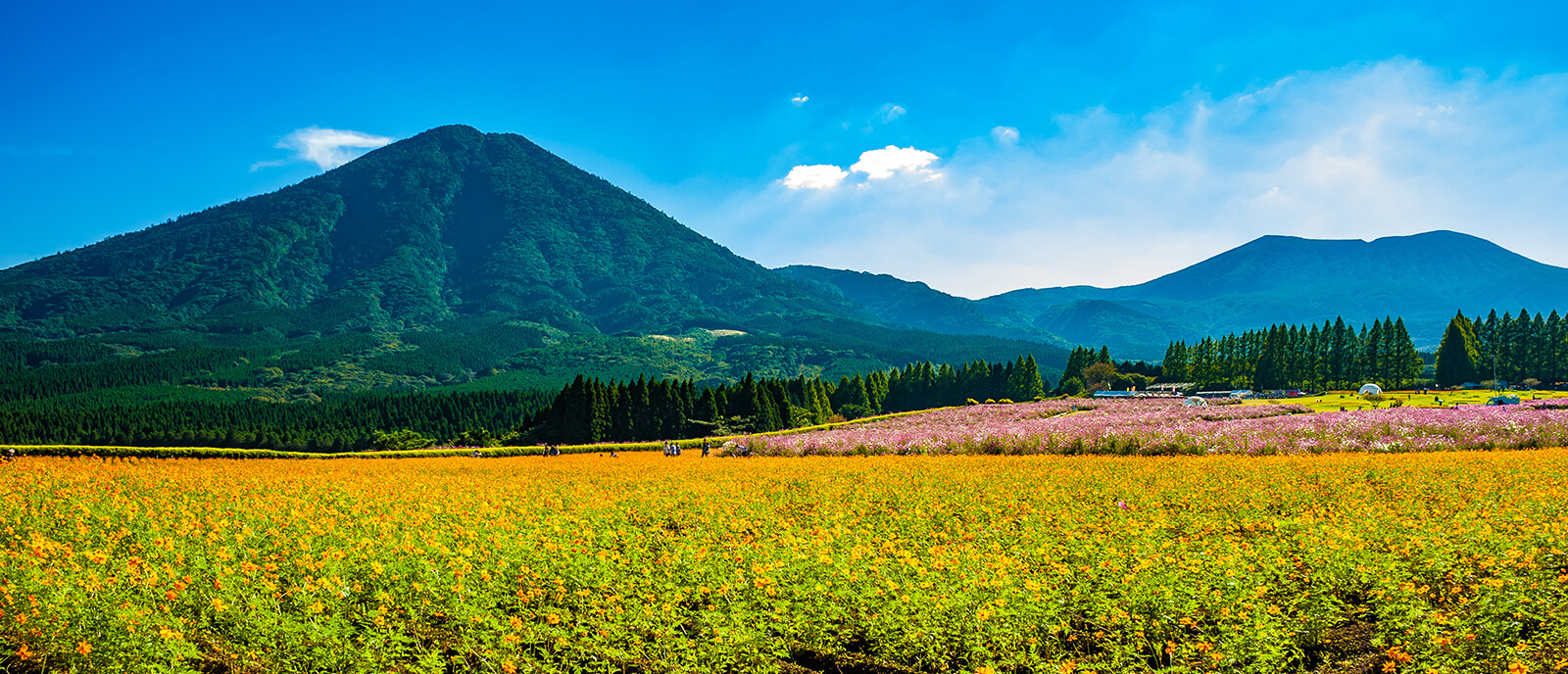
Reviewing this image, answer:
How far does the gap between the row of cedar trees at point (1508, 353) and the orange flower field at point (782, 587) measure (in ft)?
280

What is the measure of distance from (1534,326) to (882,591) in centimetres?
10774

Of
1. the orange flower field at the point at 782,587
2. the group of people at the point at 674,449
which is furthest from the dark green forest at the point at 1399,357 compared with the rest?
the orange flower field at the point at 782,587

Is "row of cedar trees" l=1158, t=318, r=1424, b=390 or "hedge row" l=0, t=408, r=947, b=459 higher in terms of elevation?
"row of cedar trees" l=1158, t=318, r=1424, b=390

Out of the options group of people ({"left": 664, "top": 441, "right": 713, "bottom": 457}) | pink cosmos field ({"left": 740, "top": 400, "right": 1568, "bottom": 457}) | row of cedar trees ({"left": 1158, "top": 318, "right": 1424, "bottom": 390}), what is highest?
row of cedar trees ({"left": 1158, "top": 318, "right": 1424, "bottom": 390})

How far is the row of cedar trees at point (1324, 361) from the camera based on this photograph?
8000 cm

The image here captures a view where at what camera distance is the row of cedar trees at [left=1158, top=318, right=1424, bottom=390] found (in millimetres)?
80000

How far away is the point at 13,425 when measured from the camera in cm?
9844

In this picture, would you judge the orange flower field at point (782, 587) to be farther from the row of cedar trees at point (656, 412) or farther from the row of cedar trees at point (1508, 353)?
the row of cedar trees at point (1508, 353)

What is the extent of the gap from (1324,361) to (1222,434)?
7010 centimetres

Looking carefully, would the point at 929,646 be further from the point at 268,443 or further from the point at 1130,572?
the point at 268,443

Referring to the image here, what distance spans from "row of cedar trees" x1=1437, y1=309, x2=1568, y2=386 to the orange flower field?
8526cm

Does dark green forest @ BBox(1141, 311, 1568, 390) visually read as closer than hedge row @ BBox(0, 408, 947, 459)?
No

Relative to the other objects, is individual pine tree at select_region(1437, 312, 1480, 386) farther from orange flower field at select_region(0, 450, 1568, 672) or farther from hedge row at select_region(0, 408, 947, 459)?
orange flower field at select_region(0, 450, 1568, 672)

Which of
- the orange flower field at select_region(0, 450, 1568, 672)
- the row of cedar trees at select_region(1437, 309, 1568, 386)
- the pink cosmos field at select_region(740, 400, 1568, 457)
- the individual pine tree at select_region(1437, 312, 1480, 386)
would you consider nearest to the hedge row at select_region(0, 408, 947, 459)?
the pink cosmos field at select_region(740, 400, 1568, 457)
